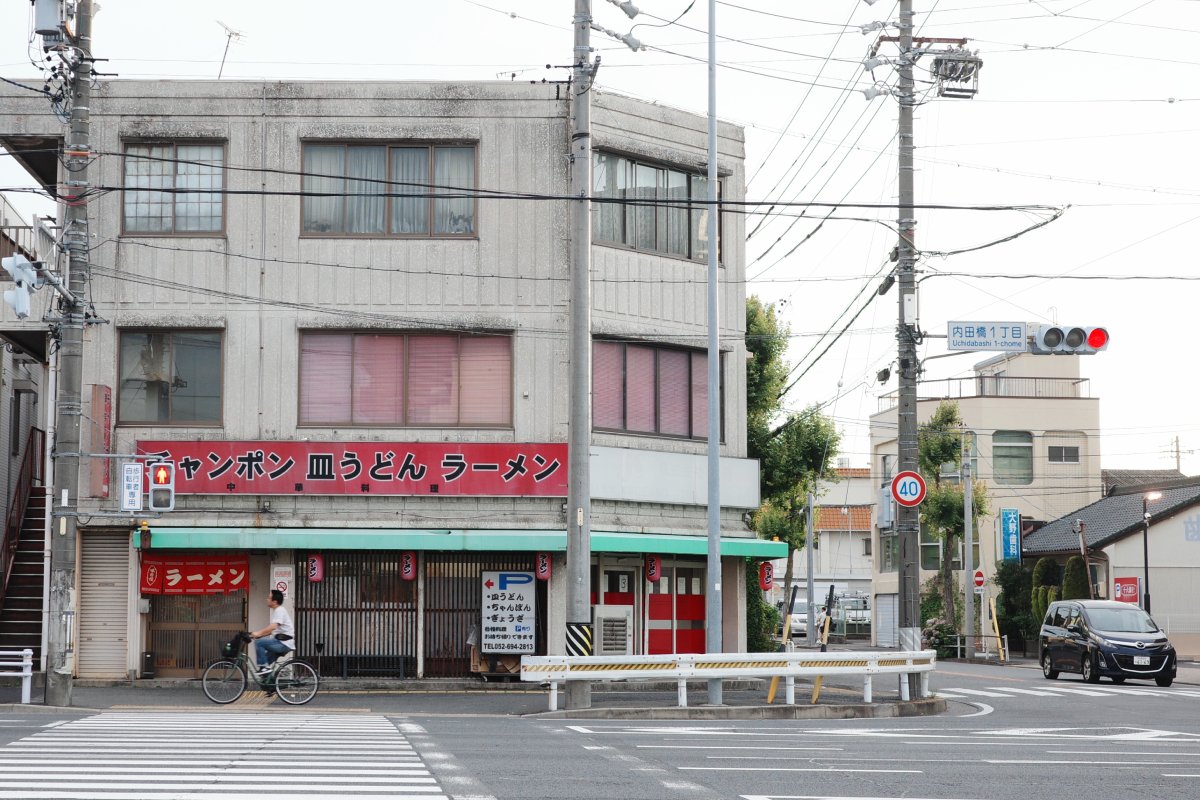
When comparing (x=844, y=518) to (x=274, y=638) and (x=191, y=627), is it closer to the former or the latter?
(x=191, y=627)

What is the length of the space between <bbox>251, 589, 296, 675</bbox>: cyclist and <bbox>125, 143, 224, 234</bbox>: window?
8.07 m

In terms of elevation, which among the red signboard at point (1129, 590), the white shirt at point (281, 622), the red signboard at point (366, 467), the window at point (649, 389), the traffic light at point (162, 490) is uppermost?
the window at point (649, 389)

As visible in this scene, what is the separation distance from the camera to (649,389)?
2775 centimetres

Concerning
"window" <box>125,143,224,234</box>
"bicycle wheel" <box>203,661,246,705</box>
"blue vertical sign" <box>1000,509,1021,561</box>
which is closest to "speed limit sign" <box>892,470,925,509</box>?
"bicycle wheel" <box>203,661,246,705</box>

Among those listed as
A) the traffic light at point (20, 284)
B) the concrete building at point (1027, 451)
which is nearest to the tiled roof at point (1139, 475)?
the concrete building at point (1027, 451)

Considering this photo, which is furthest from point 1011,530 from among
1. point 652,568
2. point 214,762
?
point 214,762

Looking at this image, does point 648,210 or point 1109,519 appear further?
point 1109,519

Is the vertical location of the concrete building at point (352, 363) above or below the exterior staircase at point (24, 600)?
above

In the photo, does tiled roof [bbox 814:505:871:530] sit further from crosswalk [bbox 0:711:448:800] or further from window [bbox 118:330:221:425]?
crosswalk [bbox 0:711:448:800]

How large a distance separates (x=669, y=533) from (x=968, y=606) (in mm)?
25817

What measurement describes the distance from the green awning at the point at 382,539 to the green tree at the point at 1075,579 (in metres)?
28.9

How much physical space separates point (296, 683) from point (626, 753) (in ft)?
29.8

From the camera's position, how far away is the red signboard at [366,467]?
1026 inches

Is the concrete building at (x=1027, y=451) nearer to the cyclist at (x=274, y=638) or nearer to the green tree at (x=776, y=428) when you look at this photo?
the green tree at (x=776, y=428)
